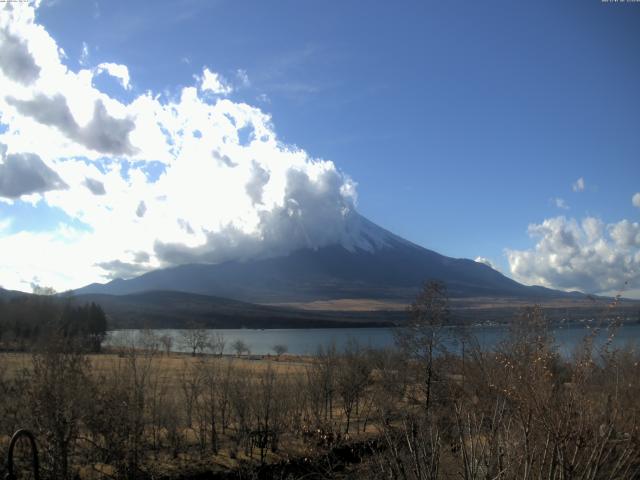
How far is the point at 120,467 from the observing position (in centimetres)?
1520

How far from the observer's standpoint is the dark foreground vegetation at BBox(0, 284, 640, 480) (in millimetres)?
5502

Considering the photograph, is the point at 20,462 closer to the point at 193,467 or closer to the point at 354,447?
the point at 193,467

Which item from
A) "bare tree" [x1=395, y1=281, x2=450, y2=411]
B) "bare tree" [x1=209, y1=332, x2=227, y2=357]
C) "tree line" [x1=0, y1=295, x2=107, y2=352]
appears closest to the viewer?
"bare tree" [x1=395, y1=281, x2=450, y2=411]

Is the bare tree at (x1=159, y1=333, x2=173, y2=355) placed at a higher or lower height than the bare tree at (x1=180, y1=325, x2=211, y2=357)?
higher

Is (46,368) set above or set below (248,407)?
above

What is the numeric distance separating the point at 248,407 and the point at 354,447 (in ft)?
15.6

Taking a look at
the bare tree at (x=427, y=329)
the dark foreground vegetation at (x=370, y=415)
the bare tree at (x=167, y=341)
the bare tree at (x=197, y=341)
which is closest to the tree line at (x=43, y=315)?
the bare tree at (x=167, y=341)

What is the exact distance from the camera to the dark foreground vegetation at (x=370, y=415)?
5.50m

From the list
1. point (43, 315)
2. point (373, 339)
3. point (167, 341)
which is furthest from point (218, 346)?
point (373, 339)

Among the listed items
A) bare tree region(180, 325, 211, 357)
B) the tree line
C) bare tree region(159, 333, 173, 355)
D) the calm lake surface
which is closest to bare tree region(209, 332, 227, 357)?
bare tree region(180, 325, 211, 357)

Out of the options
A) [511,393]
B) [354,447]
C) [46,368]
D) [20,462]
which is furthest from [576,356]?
[354,447]

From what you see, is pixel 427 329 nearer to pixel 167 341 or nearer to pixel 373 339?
pixel 167 341

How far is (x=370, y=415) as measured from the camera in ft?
93.8

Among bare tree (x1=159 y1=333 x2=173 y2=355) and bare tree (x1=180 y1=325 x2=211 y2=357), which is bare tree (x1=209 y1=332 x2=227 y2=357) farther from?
bare tree (x1=159 y1=333 x2=173 y2=355)
